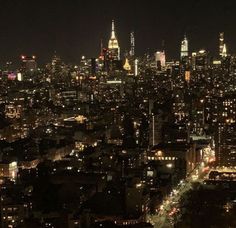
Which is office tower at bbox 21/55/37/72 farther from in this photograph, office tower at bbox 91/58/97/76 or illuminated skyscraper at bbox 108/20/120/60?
illuminated skyscraper at bbox 108/20/120/60

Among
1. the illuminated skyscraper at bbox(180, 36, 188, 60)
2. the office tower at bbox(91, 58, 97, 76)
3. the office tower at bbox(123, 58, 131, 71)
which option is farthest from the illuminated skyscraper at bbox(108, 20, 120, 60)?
the illuminated skyscraper at bbox(180, 36, 188, 60)

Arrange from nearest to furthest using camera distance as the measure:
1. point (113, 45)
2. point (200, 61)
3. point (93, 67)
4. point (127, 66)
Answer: point (200, 61), point (93, 67), point (127, 66), point (113, 45)

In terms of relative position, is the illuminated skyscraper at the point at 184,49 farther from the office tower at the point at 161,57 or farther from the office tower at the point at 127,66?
the office tower at the point at 127,66

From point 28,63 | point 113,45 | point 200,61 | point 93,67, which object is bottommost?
point 93,67

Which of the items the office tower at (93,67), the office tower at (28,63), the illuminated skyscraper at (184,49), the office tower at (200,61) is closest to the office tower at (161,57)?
the illuminated skyscraper at (184,49)

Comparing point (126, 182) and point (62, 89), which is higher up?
point (62, 89)

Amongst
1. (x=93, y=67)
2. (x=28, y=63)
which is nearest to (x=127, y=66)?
(x=93, y=67)

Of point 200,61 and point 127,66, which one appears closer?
point 200,61

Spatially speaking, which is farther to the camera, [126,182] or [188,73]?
[188,73]

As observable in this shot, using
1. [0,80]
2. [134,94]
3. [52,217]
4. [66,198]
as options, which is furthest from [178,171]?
[0,80]

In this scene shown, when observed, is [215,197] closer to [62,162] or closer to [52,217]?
[52,217]

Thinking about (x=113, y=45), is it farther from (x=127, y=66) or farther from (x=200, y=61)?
(x=200, y=61)
